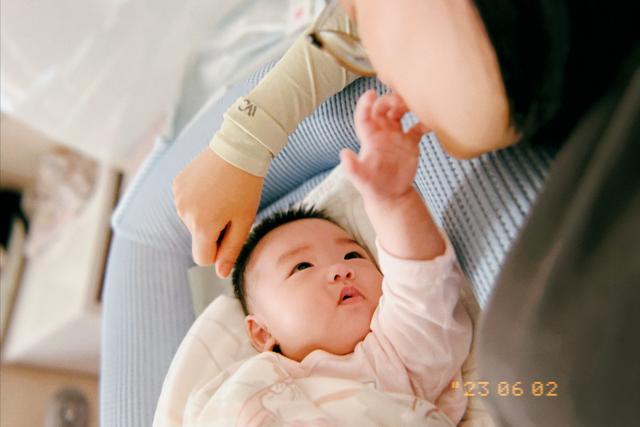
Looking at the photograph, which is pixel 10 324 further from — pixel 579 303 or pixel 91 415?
pixel 579 303

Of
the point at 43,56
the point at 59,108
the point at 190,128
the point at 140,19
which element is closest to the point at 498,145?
the point at 190,128

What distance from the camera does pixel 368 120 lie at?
0.53 meters

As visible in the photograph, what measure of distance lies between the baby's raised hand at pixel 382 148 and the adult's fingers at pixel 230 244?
249mm

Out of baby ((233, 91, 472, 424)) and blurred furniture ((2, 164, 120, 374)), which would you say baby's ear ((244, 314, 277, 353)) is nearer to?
baby ((233, 91, 472, 424))

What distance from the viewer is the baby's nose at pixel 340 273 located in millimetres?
769

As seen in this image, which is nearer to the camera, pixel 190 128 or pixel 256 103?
pixel 256 103

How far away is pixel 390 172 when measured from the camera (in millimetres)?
533

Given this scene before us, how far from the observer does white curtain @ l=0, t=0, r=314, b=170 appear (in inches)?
51.6

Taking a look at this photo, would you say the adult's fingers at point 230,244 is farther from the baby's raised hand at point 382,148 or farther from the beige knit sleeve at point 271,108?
the baby's raised hand at point 382,148

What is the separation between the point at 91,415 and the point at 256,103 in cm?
171

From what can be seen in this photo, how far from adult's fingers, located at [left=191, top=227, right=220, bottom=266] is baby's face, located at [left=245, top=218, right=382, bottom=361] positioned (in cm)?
12

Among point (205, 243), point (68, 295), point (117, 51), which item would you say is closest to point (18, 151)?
point (68, 295)

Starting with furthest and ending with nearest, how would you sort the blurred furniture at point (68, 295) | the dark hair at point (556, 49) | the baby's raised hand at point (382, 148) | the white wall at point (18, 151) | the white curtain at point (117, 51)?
Result: the white wall at point (18, 151) → the blurred furniture at point (68, 295) → the white curtain at point (117, 51) → the baby's raised hand at point (382, 148) → the dark hair at point (556, 49)
